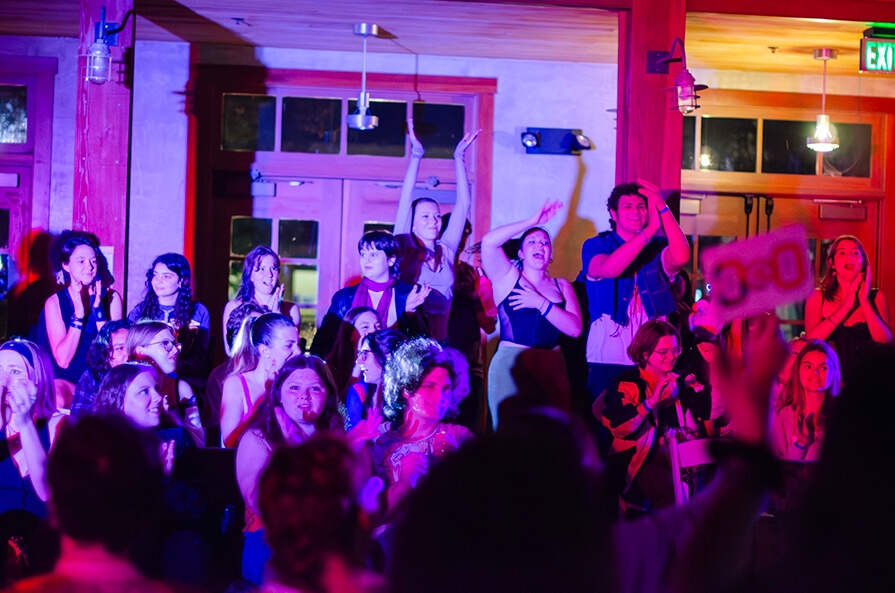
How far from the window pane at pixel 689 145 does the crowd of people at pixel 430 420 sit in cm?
192

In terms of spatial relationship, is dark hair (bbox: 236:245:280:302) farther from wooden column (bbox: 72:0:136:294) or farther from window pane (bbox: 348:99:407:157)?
window pane (bbox: 348:99:407:157)

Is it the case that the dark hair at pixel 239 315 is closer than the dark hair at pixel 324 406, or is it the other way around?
the dark hair at pixel 324 406

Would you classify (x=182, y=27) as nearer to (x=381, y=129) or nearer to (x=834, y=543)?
(x=381, y=129)

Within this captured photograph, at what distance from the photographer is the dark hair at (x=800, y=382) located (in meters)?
4.45

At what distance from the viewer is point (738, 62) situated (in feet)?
22.6

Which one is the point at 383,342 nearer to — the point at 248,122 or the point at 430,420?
the point at 430,420

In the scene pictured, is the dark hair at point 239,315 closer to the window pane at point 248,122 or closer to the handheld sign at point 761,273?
the window pane at point 248,122

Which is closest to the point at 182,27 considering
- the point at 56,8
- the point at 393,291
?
the point at 56,8

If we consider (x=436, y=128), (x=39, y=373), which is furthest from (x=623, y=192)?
(x=39, y=373)

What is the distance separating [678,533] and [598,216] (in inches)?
203

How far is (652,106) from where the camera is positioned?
525 cm

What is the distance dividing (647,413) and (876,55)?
2820 mm

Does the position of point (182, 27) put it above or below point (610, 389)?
above

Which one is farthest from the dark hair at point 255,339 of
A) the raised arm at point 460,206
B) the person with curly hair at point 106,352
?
the raised arm at point 460,206
